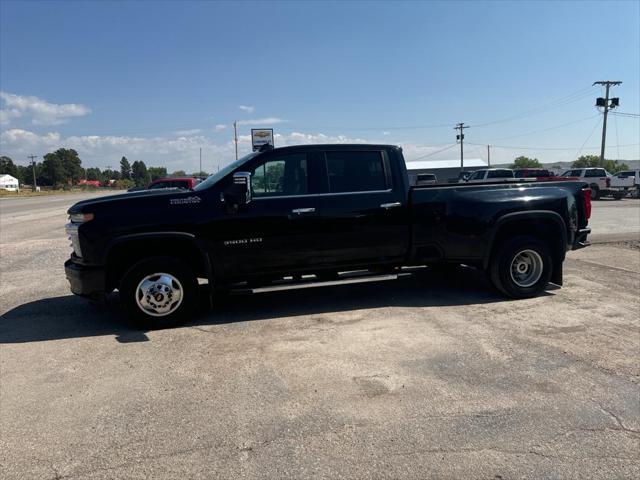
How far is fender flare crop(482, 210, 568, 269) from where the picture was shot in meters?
6.16

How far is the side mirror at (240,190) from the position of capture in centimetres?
517

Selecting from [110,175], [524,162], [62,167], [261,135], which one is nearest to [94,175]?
[110,175]

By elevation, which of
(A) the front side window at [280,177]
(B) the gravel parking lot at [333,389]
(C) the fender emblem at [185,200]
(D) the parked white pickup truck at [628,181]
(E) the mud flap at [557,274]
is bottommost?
(B) the gravel parking lot at [333,389]

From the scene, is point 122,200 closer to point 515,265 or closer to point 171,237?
point 171,237

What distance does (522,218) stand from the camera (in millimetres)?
6227

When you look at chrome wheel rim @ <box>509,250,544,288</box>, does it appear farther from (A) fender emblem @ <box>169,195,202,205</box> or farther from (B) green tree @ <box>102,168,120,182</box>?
(B) green tree @ <box>102,168,120,182</box>

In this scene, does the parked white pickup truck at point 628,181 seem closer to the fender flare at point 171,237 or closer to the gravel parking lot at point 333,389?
the gravel parking lot at point 333,389

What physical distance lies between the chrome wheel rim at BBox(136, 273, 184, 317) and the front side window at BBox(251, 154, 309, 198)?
4.55ft

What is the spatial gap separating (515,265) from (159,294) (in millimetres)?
4598

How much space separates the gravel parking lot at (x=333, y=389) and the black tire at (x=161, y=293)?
181 mm

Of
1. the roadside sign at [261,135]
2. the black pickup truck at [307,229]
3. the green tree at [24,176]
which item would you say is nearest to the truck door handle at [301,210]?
the black pickup truck at [307,229]

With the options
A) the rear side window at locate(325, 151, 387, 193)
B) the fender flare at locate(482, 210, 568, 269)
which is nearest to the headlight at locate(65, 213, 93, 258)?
the rear side window at locate(325, 151, 387, 193)

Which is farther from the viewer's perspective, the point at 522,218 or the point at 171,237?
the point at 522,218

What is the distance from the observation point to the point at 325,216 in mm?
5652
